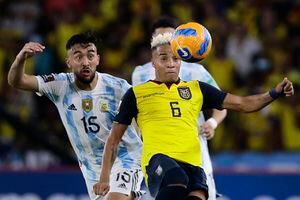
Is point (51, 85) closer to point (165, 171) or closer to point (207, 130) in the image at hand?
point (207, 130)

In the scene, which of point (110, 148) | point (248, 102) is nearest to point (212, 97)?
point (248, 102)

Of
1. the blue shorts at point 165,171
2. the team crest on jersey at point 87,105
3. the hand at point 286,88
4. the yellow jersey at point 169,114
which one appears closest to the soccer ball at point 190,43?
the yellow jersey at point 169,114

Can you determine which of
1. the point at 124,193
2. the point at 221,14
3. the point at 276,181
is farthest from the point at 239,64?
the point at 124,193

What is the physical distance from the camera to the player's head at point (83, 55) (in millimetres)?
9891

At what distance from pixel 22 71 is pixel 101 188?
1.40 m

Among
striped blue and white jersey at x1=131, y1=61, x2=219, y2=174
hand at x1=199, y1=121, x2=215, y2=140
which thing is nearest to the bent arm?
hand at x1=199, y1=121, x2=215, y2=140

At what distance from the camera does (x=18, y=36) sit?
1755 centimetres

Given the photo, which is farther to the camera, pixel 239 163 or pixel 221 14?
pixel 221 14

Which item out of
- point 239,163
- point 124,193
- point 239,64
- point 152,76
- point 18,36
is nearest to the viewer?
point 124,193

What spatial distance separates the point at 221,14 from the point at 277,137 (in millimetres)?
2918

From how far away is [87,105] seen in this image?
10102mm

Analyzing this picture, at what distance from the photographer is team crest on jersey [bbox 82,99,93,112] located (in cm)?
1009

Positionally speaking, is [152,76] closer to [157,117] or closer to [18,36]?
[157,117]

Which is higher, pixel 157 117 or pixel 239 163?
pixel 157 117
